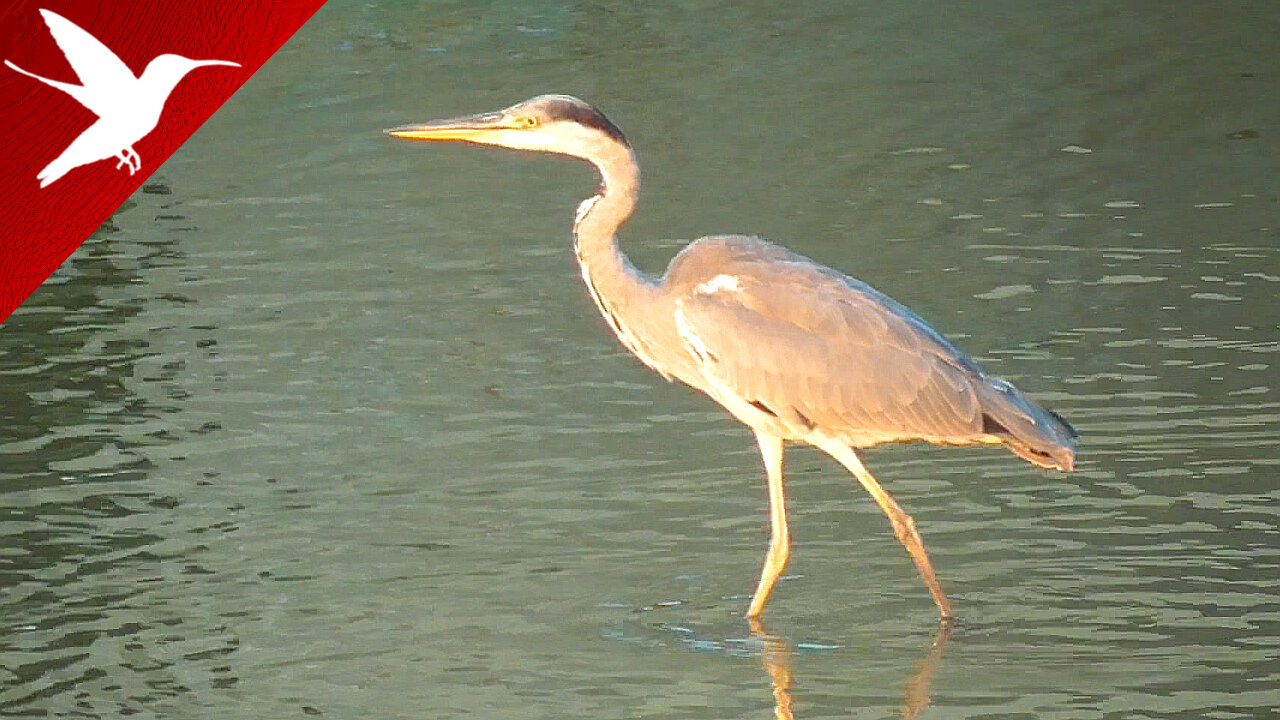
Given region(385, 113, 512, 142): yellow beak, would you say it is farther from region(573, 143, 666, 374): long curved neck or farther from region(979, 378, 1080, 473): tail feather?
region(979, 378, 1080, 473): tail feather

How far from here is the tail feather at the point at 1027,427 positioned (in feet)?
26.6

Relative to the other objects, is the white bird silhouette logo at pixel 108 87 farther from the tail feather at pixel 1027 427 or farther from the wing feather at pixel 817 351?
the tail feather at pixel 1027 427

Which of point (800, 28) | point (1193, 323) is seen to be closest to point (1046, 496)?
point (1193, 323)

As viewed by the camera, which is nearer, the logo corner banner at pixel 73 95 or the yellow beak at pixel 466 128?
the yellow beak at pixel 466 128

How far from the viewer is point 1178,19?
24.2 m

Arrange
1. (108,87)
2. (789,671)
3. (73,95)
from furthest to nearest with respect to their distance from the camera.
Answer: (73,95) < (108,87) < (789,671)

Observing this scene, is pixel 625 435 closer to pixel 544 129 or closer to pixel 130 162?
pixel 544 129

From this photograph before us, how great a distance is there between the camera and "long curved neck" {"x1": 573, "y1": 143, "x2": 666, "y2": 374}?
8.52 metres

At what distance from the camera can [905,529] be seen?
825 cm

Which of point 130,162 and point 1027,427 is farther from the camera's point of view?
point 130,162

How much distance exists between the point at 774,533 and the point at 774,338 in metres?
0.67

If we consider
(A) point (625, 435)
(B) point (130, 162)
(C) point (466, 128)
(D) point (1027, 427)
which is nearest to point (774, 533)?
(D) point (1027, 427)

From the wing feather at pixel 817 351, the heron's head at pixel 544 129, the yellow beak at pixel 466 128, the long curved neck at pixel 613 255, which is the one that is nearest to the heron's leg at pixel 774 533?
the wing feather at pixel 817 351

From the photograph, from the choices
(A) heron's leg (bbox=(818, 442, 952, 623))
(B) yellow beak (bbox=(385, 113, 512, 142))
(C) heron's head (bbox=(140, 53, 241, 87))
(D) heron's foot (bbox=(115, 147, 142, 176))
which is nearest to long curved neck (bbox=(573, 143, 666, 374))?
(B) yellow beak (bbox=(385, 113, 512, 142))
